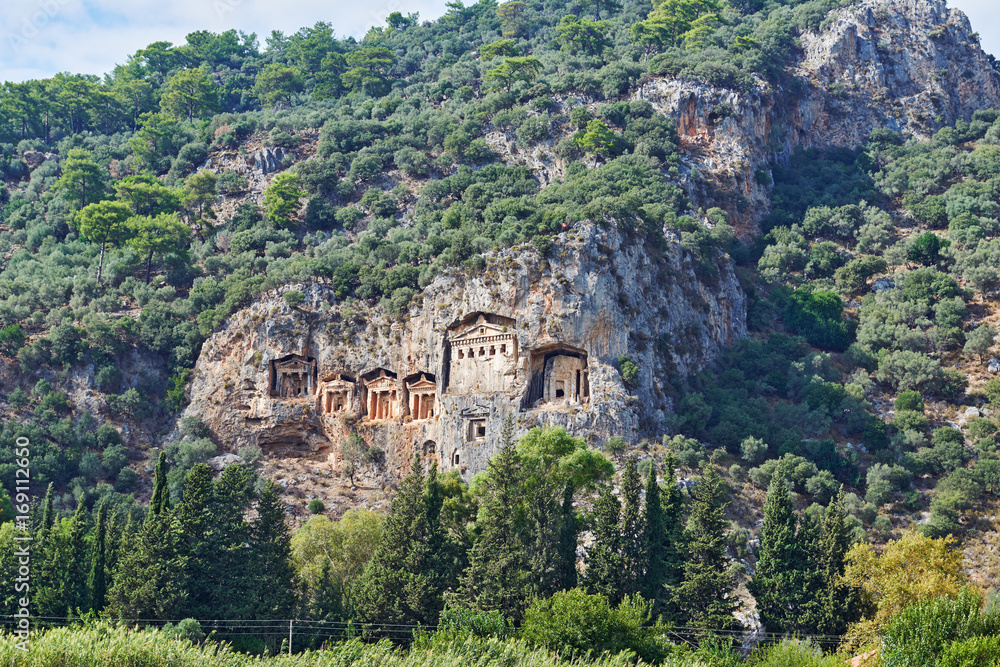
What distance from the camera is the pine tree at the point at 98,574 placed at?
48.3 metres

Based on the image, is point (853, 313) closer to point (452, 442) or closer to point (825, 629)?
point (452, 442)

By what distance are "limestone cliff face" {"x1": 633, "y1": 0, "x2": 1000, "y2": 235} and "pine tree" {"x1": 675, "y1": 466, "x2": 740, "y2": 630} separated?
156ft

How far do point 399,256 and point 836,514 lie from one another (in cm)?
3846

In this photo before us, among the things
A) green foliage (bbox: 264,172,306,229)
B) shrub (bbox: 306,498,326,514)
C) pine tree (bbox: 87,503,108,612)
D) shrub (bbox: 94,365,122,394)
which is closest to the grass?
pine tree (bbox: 87,503,108,612)

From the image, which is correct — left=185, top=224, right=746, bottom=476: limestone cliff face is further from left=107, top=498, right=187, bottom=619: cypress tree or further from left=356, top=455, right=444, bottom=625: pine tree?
left=107, top=498, right=187, bottom=619: cypress tree

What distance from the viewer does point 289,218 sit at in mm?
94500

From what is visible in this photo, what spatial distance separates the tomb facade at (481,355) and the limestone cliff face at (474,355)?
0.09 metres

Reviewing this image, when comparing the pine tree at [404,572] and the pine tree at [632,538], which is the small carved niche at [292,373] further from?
the pine tree at [632,538]

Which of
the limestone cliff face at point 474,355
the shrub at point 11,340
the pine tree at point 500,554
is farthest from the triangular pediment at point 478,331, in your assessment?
the shrub at point 11,340

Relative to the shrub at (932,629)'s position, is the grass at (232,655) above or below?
below

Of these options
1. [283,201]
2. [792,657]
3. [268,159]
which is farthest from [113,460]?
[792,657]

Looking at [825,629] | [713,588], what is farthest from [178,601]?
[825,629]

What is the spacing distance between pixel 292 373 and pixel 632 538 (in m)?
32.3

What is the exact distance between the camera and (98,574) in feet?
161
